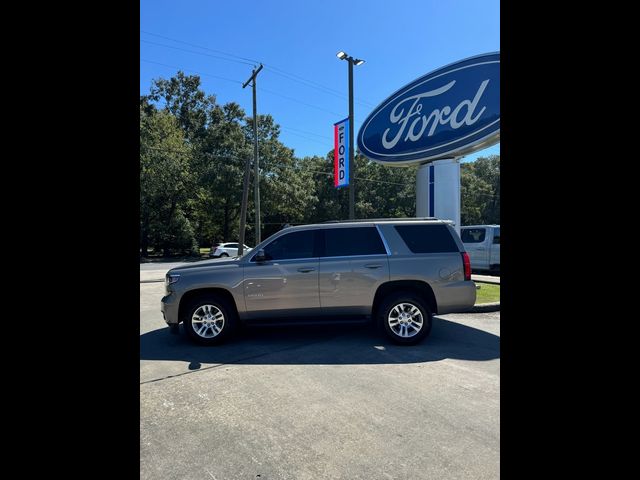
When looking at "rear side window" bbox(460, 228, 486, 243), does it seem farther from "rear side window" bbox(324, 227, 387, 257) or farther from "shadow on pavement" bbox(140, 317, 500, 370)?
"rear side window" bbox(324, 227, 387, 257)

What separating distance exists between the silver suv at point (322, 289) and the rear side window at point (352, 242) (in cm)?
4

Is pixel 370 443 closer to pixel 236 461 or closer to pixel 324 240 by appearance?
pixel 236 461

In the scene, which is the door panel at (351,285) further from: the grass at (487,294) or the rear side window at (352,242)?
the grass at (487,294)

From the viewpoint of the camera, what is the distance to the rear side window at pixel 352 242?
5992 millimetres

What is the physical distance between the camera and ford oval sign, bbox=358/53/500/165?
8852 mm

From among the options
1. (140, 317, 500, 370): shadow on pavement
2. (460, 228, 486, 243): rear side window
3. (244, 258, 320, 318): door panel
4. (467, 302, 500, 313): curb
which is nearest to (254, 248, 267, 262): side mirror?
(244, 258, 320, 318): door panel

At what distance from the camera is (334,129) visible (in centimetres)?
1318

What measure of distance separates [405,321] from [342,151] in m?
8.56

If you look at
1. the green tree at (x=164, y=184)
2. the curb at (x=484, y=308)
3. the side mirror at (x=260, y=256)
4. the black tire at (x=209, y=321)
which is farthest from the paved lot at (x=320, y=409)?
the green tree at (x=164, y=184)
